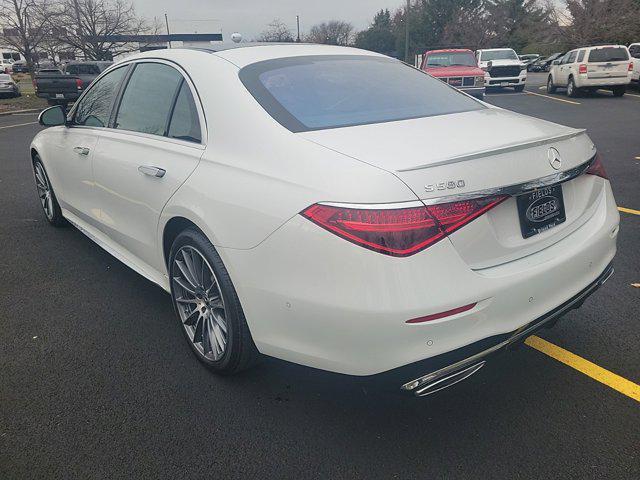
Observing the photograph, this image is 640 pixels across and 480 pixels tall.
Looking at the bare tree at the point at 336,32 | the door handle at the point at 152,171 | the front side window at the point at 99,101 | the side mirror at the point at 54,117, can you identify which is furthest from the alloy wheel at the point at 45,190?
the bare tree at the point at 336,32

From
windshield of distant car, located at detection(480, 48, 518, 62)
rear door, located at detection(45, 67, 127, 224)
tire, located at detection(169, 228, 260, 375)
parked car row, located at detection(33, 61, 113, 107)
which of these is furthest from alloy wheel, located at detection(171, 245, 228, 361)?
windshield of distant car, located at detection(480, 48, 518, 62)

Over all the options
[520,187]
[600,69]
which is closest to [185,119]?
[520,187]

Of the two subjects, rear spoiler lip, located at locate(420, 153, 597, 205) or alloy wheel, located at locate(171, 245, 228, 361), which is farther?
alloy wheel, located at locate(171, 245, 228, 361)

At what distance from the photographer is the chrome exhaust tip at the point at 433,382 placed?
6.54 ft

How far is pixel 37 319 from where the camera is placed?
3.50 m

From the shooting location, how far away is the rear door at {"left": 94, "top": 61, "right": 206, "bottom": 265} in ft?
9.12

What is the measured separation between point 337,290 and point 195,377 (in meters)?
1.30

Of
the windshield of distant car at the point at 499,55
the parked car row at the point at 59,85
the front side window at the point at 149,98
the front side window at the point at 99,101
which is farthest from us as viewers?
the windshield of distant car at the point at 499,55

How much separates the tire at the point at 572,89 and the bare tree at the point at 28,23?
22.8 m

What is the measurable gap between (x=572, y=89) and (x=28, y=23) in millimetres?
23797

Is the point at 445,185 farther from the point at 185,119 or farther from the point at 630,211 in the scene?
the point at 630,211

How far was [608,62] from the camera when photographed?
59.1 ft

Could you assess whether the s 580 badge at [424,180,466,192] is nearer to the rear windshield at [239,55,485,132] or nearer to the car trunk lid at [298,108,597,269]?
the car trunk lid at [298,108,597,269]

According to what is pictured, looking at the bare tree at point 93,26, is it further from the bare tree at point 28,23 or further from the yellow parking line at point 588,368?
the yellow parking line at point 588,368
